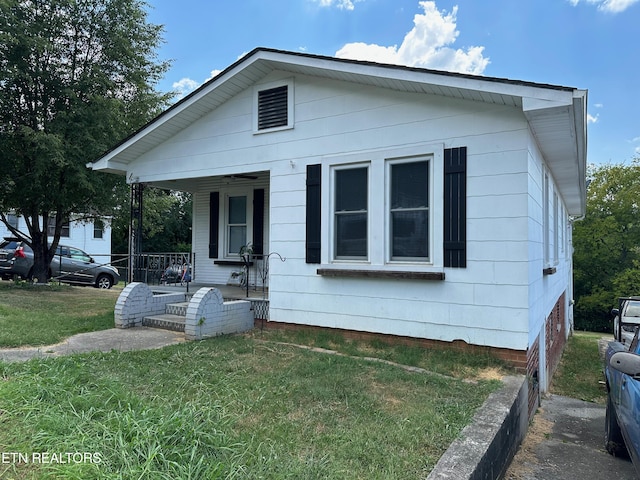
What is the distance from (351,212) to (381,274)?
3.53ft

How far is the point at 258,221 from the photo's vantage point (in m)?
9.43

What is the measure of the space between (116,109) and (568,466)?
1271 centimetres

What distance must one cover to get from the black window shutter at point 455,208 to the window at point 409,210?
314 millimetres

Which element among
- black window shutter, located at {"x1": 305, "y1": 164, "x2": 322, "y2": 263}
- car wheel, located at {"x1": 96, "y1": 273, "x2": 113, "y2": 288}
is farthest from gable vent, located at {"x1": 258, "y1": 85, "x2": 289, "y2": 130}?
car wheel, located at {"x1": 96, "y1": 273, "x2": 113, "y2": 288}

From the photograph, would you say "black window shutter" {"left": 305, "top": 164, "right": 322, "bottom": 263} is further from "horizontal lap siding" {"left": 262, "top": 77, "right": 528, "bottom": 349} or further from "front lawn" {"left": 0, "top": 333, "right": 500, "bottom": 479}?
"front lawn" {"left": 0, "top": 333, "right": 500, "bottom": 479}

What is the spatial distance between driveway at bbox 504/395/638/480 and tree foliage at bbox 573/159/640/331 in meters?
25.7

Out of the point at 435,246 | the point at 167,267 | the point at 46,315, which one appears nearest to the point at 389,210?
the point at 435,246

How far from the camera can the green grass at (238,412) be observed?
99.0 inches

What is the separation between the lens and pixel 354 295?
6312 millimetres

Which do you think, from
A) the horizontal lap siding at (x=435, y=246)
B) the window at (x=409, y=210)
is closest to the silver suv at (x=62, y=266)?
the horizontal lap siding at (x=435, y=246)

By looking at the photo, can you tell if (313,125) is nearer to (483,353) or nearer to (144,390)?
(483,353)

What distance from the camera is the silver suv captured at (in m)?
14.8

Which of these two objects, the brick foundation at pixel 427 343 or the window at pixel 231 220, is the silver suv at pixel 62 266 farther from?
the brick foundation at pixel 427 343

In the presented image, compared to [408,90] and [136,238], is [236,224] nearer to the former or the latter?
[136,238]
